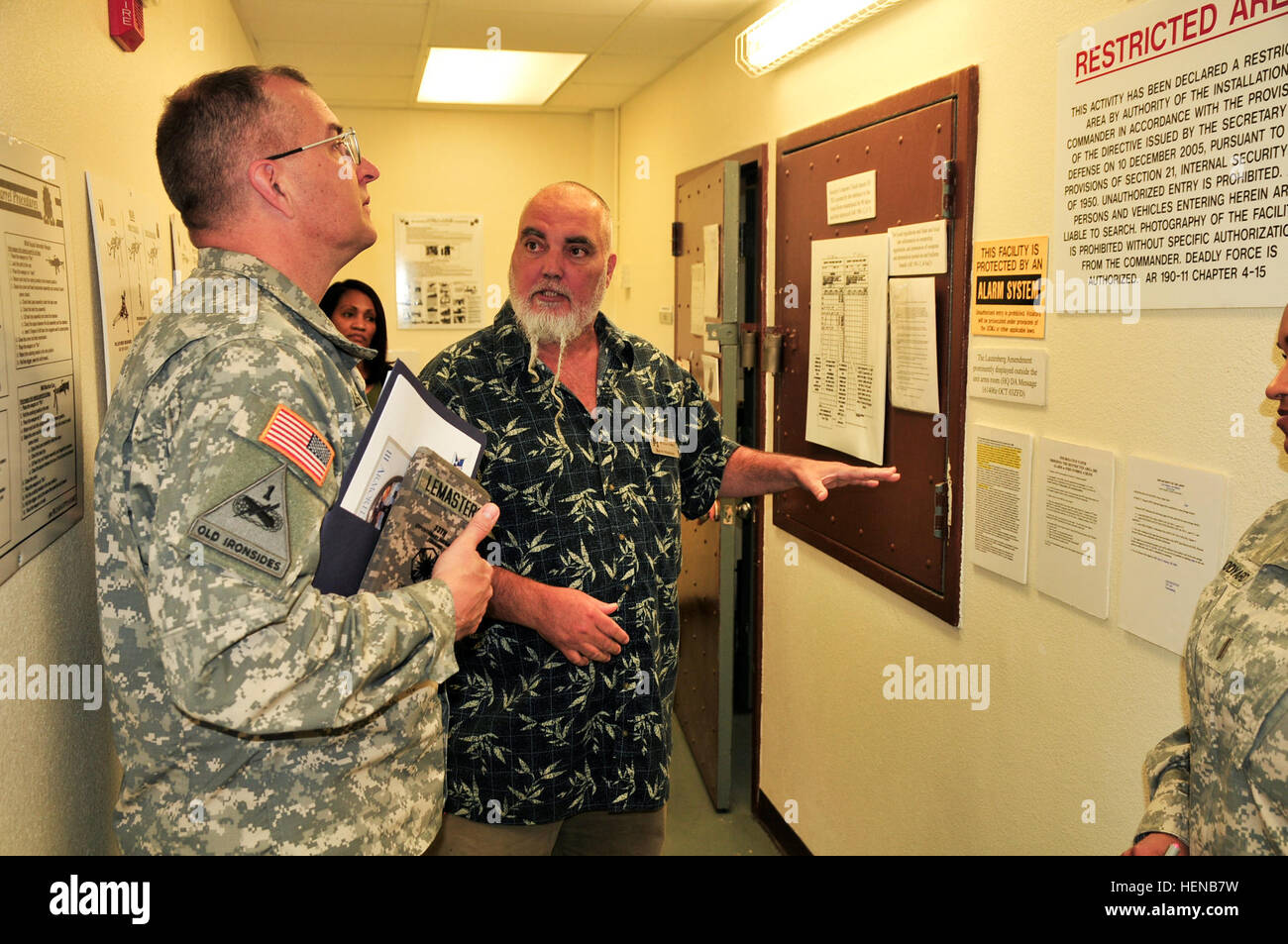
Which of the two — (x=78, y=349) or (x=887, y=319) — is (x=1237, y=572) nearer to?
(x=887, y=319)

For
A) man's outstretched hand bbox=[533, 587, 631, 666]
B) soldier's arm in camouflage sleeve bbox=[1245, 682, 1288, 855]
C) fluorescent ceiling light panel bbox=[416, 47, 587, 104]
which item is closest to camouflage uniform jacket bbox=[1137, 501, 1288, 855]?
soldier's arm in camouflage sleeve bbox=[1245, 682, 1288, 855]

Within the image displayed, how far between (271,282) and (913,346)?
147 cm

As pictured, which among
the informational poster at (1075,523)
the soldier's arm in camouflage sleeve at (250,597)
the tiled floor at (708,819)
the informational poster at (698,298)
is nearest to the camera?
the soldier's arm in camouflage sleeve at (250,597)

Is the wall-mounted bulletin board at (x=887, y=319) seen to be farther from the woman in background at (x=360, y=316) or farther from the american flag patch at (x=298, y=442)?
the woman in background at (x=360, y=316)

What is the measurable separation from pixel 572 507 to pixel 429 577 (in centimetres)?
62

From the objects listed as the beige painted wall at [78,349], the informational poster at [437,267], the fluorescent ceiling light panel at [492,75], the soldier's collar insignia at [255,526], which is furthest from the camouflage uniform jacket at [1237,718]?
the informational poster at [437,267]

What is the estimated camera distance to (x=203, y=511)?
96 centimetres

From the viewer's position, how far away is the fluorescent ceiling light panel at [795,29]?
93.1 inches

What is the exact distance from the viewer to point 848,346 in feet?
8.30

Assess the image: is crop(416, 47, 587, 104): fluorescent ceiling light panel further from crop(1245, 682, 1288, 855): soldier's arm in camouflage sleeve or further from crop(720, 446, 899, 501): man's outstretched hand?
crop(1245, 682, 1288, 855): soldier's arm in camouflage sleeve

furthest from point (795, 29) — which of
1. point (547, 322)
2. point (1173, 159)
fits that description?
point (1173, 159)

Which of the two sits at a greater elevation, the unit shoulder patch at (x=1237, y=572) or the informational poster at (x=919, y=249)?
the informational poster at (x=919, y=249)
